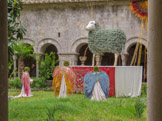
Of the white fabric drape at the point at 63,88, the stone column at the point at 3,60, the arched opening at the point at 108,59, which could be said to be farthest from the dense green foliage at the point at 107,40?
the stone column at the point at 3,60

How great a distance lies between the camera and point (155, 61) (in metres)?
2.41

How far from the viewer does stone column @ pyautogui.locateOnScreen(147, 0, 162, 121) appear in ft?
7.82

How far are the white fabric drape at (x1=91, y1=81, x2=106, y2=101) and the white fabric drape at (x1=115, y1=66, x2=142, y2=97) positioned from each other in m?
2.87

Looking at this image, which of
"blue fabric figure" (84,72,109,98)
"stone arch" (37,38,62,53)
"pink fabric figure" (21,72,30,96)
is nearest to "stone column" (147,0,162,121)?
"blue fabric figure" (84,72,109,98)

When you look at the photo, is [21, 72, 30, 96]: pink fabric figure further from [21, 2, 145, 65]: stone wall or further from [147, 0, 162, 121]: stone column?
[147, 0, 162, 121]: stone column

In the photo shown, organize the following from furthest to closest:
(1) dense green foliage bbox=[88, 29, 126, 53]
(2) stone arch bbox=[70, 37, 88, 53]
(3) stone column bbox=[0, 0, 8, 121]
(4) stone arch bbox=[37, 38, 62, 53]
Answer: (4) stone arch bbox=[37, 38, 62, 53], (2) stone arch bbox=[70, 37, 88, 53], (1) dense green foliage bbox=[88, 29, 126, 53], (3) stone column bbox=[0, 0, 8, 121]

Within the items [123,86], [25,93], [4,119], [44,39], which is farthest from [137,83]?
[4,119]

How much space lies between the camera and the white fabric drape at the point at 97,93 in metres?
7.92

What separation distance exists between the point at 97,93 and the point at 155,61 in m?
5.67

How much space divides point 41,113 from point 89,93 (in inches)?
112

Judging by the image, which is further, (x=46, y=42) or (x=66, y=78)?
(x=46, y=42)

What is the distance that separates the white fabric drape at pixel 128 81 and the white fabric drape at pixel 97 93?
9.42ft

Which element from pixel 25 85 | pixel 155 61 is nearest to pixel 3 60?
pixel 155 61

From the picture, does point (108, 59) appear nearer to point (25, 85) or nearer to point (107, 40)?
point (107, 40)
